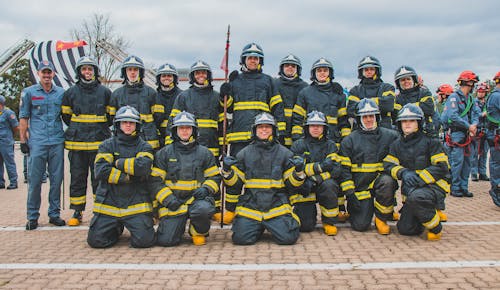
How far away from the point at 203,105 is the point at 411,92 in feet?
11.2

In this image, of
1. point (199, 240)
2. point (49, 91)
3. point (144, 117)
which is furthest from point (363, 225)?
point (49, 91)

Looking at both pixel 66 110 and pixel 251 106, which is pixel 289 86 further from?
pixel 66 110

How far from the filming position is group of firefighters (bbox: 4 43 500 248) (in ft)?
17.9

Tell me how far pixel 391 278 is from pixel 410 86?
4.06 metres

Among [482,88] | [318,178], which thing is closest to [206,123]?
[318,178]

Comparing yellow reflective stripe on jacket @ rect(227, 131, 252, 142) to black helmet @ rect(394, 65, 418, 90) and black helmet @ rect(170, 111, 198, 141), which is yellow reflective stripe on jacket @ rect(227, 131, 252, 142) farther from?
black helmet @ rect(394, 65, 418, 90)

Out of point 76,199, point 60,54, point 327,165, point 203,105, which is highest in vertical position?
point 60,54

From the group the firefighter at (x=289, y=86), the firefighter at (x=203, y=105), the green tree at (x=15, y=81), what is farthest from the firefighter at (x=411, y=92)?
the green tree at (x=15, y=81)

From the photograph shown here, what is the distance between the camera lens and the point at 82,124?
6422 mm

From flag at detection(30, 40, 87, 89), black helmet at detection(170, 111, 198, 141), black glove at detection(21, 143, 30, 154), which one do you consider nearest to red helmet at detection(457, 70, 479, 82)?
black helmet at detection(170, 111, 198, 141)

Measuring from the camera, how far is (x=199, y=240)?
539 cm

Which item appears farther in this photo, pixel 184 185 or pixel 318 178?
pixel 318 178

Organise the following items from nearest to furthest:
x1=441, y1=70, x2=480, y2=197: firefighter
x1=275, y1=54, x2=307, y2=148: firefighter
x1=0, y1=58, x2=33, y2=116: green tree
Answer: x1=275, y1=54, x2=307, y2=148: firefighter
x1=441, y1=70, x2=480, y2=197: firefighter
x1=0, y1=58, x2=33, y2=116: green tree

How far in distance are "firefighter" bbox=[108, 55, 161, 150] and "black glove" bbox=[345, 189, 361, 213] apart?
9.51ft
